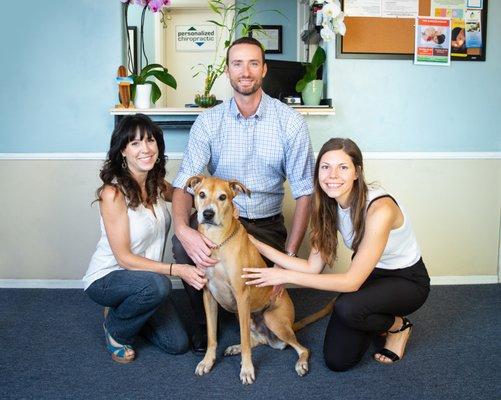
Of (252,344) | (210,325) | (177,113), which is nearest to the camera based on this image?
(210,325)

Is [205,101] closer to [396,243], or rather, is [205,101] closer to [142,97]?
[142,97]

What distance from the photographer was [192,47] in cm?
427

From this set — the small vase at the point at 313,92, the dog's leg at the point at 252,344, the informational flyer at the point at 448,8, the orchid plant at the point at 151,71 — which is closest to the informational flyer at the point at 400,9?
the informational flyer at the point at 448,8

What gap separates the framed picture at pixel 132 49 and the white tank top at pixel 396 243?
183 centimetres

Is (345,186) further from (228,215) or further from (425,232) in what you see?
(425,232)

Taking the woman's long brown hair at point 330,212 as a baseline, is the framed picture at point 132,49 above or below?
above

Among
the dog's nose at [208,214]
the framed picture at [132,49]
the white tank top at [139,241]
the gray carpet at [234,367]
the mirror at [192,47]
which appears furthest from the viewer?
the mirror at [192,47]

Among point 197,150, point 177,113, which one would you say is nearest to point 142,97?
point 177,113

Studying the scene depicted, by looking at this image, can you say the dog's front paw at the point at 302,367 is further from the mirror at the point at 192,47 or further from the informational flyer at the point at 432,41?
the mirror at the point at 192,47

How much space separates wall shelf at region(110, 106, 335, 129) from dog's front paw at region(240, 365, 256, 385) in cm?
159

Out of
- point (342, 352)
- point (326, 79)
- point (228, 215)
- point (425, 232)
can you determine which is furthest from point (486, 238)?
point (228, 215)

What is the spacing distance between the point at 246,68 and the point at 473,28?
166 cm

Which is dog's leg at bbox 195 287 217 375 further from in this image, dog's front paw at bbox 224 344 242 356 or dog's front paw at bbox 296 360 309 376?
dog's front paw at bbox 296 360 309 376

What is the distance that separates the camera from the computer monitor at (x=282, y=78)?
3.14 metres
